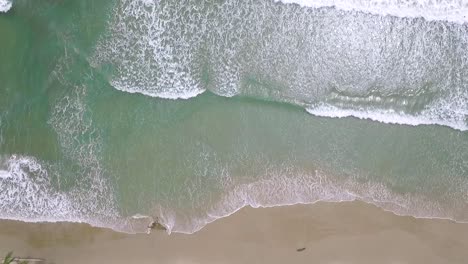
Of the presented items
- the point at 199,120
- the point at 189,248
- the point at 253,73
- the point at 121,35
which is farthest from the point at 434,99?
the point at 121,35

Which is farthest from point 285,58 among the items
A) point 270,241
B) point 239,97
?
point 270,241

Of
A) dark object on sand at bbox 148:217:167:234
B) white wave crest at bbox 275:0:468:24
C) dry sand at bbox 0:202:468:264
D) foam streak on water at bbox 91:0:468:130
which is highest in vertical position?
white wave crest at bbox 275:0:468:24

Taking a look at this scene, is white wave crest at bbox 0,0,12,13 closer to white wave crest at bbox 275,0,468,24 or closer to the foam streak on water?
the foam streak on water

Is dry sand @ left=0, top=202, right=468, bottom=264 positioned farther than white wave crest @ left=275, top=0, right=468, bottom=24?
No

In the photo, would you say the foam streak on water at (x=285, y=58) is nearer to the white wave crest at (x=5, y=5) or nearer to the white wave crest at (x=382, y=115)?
the white wave crest at (x=382, y=115)

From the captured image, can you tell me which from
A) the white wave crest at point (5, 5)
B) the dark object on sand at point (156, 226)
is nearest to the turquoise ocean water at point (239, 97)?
the white wave crest at point (5, 5)

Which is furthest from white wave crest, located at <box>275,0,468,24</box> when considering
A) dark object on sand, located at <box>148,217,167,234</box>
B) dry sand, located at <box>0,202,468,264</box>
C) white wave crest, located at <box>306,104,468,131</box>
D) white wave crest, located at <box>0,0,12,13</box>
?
white wave crest, located at <box>0,0,12,13</box>

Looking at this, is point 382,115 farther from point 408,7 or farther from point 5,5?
point 5,5
